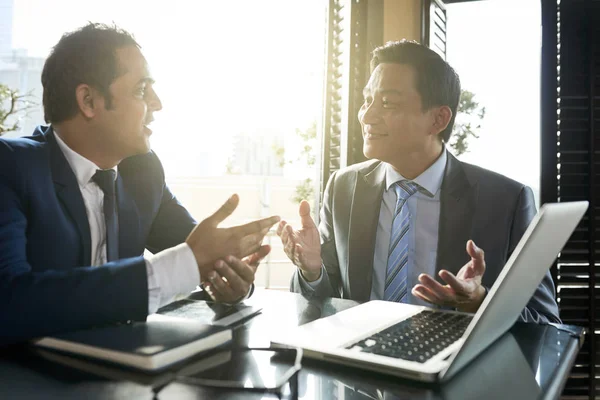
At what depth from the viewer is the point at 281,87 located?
6070 mm

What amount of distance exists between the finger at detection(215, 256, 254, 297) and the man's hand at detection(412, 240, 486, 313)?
418 millimetres

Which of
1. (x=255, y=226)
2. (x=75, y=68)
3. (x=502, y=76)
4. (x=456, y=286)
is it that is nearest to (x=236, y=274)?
(x=255, y=226)

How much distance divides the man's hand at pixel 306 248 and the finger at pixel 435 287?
0.57m

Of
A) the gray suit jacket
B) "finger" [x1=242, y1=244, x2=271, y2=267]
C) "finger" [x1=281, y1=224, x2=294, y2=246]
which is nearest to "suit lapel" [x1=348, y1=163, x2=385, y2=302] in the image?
the gray suit jacket

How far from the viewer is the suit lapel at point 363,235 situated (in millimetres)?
1677

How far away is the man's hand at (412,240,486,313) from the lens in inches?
34.3

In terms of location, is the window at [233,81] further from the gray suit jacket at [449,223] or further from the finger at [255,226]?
the finger at [255,226]

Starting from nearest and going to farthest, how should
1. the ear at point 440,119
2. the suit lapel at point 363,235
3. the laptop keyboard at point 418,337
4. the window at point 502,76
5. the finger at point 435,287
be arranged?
the laptop keyboard at point 418,337 < the finger at point 435,287 < the suit lapel at point 363,235 < the ear at point 440,119 < the window at point 502,76

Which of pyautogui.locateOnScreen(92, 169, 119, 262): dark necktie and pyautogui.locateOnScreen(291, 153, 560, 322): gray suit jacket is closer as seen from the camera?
pyautogui.locateOnScreen(92, 169, 119, 262): dark necktie

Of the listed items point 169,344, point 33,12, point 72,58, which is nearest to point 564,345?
point 169,344

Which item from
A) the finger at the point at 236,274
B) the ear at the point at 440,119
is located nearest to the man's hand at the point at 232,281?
the finger at the point at 236,274

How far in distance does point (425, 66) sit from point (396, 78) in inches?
5.1

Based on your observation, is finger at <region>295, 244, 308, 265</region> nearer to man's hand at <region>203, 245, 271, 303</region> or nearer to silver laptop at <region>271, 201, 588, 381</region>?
man's hand at <region>203, 245, 271, 303</region>

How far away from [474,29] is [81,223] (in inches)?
150
